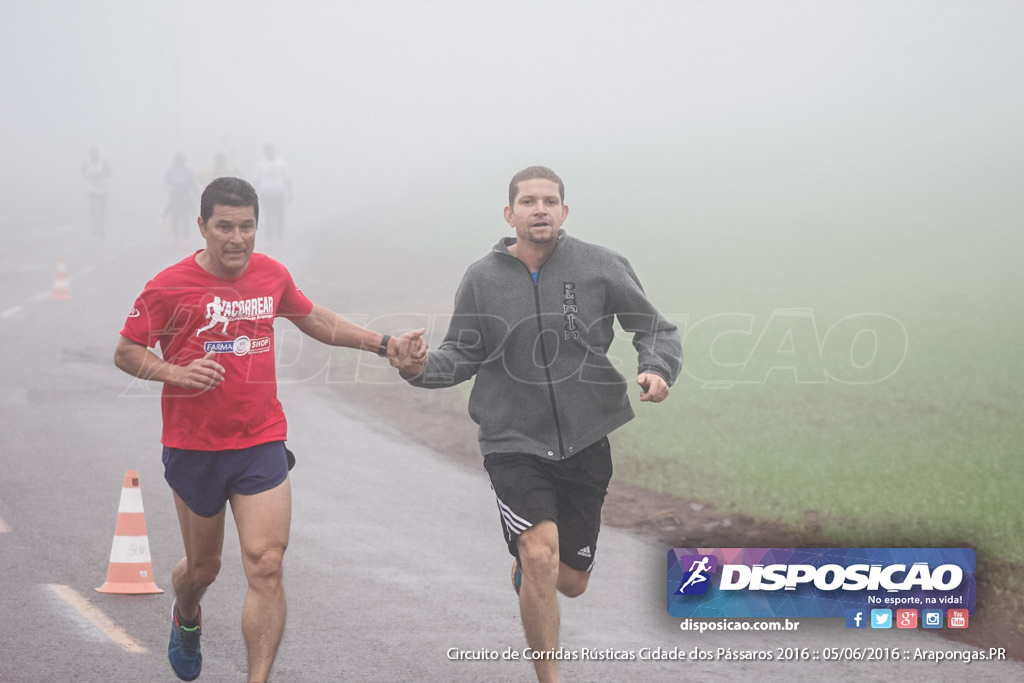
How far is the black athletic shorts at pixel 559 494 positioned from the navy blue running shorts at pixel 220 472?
93 centimetres

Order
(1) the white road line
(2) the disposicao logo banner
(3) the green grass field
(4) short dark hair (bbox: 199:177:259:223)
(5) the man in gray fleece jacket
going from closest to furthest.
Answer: (4) short dark hair (bbox: 199:177:259:223) < (5) the man in gray fleece jacket < (1) the white road line < (2) the disposicao logo banner < (3) the green grass field

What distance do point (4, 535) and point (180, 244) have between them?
24119 millimetres

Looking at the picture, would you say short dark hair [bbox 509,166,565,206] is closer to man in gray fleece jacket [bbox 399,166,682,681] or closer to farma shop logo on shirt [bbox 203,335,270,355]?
man in gray fleece jacket [bbox 399,166,682,681]

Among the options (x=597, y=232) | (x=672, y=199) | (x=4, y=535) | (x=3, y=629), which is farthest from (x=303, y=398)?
(x=672, y=199)

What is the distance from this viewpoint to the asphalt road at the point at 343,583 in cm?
610

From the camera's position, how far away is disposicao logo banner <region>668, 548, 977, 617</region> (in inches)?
282

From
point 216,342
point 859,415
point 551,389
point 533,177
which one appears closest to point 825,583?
point 551,389

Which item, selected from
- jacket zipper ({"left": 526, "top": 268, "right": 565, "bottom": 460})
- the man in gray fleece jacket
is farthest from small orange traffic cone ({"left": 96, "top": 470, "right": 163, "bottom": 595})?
jacket zipper ({"left": 526, "top": 268, "right": 565, "bottom": 460})

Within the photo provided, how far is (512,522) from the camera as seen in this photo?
5352 millimetres

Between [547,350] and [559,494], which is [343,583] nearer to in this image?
[559,494]

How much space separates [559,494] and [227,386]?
5.00 ft

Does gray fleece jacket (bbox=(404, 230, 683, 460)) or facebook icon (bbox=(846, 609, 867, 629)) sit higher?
gray fleece jacket (bbox=(404, 230, 683, 460))

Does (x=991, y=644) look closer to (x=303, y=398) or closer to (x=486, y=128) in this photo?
(x=303, y=398)

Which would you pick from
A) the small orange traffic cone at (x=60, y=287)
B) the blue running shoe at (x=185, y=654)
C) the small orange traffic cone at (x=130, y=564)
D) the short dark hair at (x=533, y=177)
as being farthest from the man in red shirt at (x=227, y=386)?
the small orange traffic cone at (x=60, y=287)
